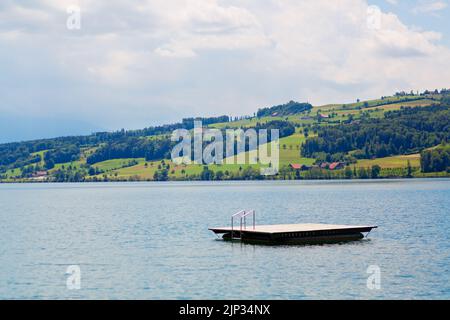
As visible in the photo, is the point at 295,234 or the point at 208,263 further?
the point at 295,234

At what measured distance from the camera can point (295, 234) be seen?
67.0 m

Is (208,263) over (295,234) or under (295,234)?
under

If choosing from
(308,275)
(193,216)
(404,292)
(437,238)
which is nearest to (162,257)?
(308,275)

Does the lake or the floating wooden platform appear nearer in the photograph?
the lake

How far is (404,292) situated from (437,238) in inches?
1119

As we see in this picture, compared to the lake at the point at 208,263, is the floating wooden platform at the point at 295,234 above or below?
above

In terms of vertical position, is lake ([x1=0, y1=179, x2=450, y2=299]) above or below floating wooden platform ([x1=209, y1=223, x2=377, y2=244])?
below

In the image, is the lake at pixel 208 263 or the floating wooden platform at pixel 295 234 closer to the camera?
the lake at pixel 208 263

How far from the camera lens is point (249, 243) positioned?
223ft

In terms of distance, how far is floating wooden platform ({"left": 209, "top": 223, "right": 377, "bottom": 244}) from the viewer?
218 ft

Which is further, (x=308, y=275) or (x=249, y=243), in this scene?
(x=249, y=243)

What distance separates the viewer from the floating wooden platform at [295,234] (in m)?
66.5
